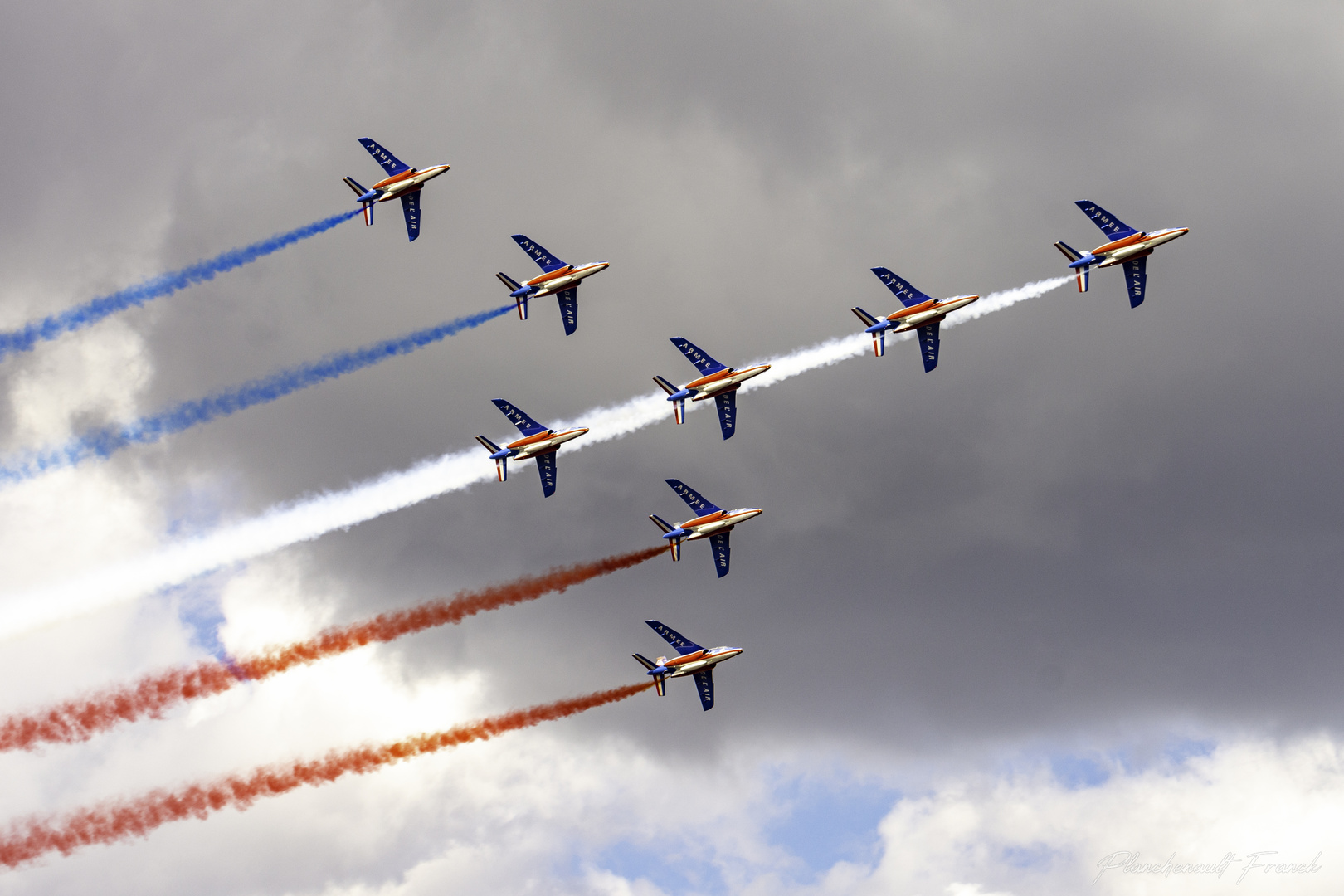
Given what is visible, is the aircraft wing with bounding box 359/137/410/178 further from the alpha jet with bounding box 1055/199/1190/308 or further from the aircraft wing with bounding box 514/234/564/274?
the alpha jet with bounding box 1055/199/1190/308

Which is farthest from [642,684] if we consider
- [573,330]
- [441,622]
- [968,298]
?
[968,298]

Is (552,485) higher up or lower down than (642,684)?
higher up

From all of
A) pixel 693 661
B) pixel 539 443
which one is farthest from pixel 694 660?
pixel 539 443

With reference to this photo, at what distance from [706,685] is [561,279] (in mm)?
37970

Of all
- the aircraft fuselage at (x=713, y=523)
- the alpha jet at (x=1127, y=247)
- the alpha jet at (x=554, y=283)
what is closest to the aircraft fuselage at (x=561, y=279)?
the alpha jet at (x=554, y=283)

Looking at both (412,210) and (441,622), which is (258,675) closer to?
(441,622)

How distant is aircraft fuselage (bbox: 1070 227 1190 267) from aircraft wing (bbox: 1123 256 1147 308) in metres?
0.80

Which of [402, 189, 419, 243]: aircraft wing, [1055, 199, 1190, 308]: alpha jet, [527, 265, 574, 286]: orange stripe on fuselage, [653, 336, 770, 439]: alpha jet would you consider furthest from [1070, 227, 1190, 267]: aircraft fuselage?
[402, 189, 419, 243]: aircraft wing

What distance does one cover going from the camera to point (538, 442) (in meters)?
130

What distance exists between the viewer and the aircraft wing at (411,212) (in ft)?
442

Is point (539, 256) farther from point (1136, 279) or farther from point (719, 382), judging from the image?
point (1136, 279)

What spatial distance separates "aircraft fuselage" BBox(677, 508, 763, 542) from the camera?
13238 cm

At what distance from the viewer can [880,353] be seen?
405ft

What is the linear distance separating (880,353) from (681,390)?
16.0 metres
